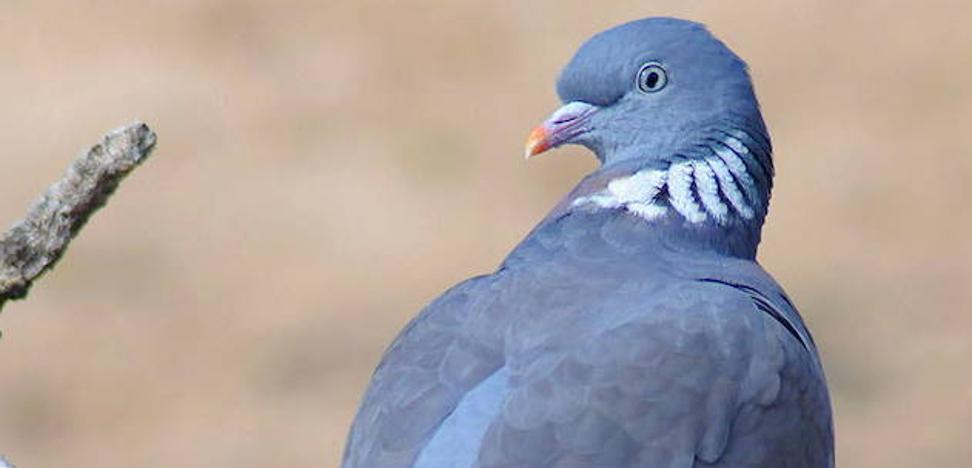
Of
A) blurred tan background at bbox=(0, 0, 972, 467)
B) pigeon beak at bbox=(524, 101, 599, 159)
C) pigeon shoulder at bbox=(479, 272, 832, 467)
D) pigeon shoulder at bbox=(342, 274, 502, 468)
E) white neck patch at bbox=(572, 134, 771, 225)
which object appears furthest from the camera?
blurred tan background at bbox=(0, 0, 972, 467)

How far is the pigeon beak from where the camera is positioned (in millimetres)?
5676

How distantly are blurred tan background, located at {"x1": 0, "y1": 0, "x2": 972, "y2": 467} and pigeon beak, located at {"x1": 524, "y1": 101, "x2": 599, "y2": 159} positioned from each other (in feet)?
15.8

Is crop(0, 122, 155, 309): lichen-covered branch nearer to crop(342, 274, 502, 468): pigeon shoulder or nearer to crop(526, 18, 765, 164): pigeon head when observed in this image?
crop(342, 274, 502, 468): pigeon shoulder

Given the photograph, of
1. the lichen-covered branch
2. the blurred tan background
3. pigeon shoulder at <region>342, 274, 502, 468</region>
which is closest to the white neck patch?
pigeon shoulder at <region>342, 274, 502, 468</region>

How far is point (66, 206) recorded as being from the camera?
4664 millimetres

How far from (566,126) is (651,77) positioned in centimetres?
21

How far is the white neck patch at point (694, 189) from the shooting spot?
17.9ft

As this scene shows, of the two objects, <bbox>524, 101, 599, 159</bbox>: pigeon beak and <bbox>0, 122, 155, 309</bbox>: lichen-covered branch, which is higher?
<bbox>524, 101, 599, 159</bbox>: pigeon beak

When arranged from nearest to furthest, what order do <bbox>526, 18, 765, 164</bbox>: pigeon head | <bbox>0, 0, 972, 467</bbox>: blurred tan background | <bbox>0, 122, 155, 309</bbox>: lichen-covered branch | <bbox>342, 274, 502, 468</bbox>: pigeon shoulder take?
1. <bbox>0, 122, 155, 309</bbox>: lichen-covered branch
2. <bbox>342, 274, 502, 468</bbox>: pigeon shoulder
3. <bbox>526, 18, 765, 164</bbox>: pigeon head
4. <bbox>0, 0, 972, 467</bbox>: blurred tan background

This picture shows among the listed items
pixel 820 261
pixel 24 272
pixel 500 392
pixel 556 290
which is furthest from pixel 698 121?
pixel 820 261

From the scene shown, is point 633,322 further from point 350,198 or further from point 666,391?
point 350,198

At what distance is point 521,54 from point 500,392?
760 centimetres

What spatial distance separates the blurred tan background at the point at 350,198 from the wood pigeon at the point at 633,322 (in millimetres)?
4910

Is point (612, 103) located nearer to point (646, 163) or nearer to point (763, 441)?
point (646, 163)
